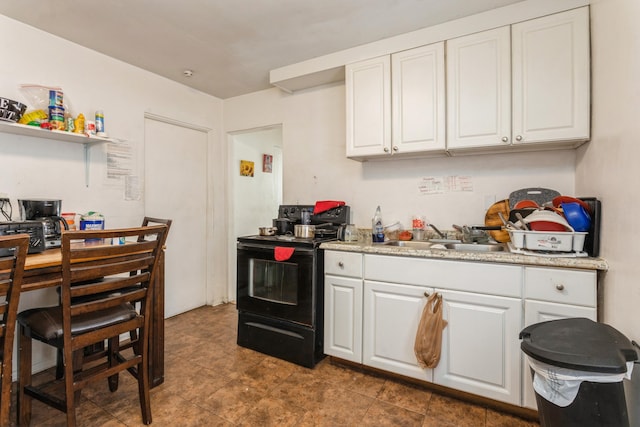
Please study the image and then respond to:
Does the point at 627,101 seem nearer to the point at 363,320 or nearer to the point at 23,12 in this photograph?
the point at 363,320

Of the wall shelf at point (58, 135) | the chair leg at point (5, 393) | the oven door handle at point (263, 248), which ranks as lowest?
the chair leg at point (5, 393)

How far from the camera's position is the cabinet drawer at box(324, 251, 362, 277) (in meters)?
2.13

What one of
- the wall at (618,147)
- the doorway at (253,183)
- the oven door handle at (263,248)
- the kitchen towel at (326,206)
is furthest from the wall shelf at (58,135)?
the wall at (618,147)

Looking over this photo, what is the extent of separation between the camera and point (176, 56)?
8.64ft

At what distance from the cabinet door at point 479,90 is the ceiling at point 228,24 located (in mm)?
223

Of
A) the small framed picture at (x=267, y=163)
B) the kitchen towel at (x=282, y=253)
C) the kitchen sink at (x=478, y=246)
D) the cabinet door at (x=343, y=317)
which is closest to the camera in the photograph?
the kitchen sink at (x=478, y=246)

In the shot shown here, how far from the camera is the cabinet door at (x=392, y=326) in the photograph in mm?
1933

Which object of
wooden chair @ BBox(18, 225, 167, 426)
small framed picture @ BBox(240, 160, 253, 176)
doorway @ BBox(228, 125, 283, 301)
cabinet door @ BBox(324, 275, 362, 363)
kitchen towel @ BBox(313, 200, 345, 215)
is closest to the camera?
wooden chair @ BBox(18, 225, 167, 426)

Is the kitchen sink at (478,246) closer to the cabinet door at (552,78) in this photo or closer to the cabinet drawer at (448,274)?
the cabinet drawer at (448,274)

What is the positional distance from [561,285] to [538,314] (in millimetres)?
187

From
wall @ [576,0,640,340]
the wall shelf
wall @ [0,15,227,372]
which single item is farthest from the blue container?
wall @ [576,0,640,340]

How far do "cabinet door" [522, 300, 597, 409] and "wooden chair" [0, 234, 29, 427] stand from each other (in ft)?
7.18

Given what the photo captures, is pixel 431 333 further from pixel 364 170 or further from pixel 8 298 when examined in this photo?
pixel 8 298

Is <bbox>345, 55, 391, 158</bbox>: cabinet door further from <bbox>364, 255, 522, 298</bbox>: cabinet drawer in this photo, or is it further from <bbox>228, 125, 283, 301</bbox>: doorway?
<bbox>228, 125, 283, 301</bbox>: doorway
